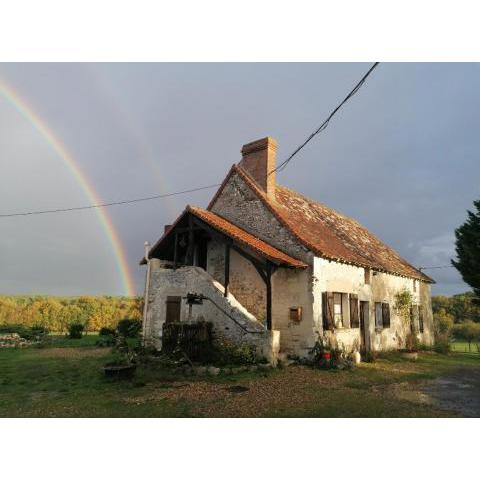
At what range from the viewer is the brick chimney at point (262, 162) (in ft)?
51.8

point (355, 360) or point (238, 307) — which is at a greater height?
point (238, 307)

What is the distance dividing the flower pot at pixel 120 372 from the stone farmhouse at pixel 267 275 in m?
3.21

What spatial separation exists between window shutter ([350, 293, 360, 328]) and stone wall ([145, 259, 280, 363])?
441 centimetres

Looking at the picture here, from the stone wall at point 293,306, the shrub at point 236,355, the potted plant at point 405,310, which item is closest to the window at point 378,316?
the potted plant at point 405,310

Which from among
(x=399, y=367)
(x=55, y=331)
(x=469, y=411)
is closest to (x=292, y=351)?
(x=399, y=367)

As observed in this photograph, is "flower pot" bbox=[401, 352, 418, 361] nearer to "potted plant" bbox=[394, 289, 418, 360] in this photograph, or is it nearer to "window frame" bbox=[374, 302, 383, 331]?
"window frame" bbox=[374, 302, 383, 331]

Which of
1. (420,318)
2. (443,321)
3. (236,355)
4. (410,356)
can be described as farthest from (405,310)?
(443,321)

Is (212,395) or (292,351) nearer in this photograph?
(212,395)

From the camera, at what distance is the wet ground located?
7021 millimetres

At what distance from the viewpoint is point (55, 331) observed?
1699 inches

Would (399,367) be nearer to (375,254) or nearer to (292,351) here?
(292,351)

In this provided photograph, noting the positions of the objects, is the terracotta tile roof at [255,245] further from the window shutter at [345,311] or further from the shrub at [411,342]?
the shrub at [411,342]

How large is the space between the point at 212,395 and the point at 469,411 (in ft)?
17.3

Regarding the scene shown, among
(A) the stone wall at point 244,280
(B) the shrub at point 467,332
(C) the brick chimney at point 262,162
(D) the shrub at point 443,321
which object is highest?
(C) the brick chimney at point 262,162
